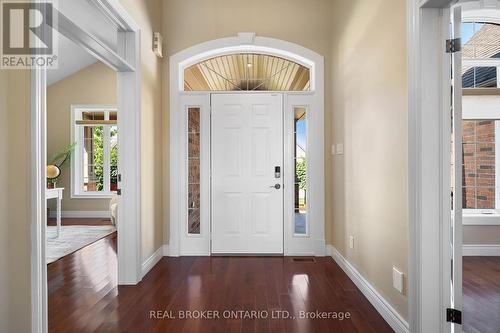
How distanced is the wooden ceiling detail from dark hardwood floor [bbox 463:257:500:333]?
2815 mm

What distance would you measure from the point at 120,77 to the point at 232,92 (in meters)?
1.41

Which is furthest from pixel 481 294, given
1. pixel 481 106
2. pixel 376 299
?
pixel 481 106

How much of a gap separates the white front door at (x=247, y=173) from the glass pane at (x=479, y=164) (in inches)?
91.3

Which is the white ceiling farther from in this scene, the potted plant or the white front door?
the white front door

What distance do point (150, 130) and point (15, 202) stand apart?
6.80 ft

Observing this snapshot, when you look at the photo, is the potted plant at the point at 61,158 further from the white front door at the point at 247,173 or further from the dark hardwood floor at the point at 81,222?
the white front door at the point at 247,173

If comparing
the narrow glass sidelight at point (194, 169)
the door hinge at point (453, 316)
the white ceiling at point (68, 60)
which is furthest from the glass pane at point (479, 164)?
the white ceiling at point (68, 60)

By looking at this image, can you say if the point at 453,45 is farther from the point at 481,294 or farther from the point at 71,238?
the point at 71,238

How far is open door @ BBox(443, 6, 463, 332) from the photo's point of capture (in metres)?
1.88

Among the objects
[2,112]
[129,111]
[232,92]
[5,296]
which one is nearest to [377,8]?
[232,92]

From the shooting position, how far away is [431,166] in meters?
1.95

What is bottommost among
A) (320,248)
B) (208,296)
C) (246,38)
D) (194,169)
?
(208,296)

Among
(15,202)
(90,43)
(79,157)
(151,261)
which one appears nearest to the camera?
(15,202)

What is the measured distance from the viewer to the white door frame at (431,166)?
1.93 metres
